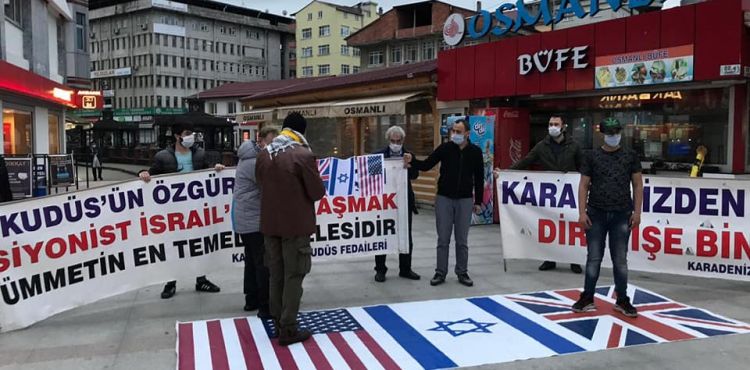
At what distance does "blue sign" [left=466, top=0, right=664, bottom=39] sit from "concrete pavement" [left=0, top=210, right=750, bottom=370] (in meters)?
4.99

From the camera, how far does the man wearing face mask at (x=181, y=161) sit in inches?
251

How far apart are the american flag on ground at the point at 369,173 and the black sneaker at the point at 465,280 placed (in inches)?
53.8

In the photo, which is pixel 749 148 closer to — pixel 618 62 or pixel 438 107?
pixel 618 62

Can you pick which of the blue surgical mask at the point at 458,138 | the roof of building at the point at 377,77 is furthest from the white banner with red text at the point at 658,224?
the roof of building at the point at 377,77

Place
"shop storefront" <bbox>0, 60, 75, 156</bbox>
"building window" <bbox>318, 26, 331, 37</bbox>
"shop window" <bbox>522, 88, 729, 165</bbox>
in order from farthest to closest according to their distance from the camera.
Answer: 1. "building window" <bbox>318, 26, 331, 37</bbox>
2. "shop storefront" <bbox>0, 60, 75, 156</bbox>
3. "shop window" <bbox>522, 88, 729, 165</bbox>

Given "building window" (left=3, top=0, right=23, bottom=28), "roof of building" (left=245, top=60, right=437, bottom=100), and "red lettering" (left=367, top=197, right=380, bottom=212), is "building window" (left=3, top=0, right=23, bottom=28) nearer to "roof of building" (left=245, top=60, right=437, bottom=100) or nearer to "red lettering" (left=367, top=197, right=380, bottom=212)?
"roof of building" (left=245, top=60, right=437, bottom=100)

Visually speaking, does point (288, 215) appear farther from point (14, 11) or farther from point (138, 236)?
point (14, 11)

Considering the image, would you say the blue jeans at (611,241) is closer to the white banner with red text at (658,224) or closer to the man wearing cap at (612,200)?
the man wearing cap at (612,200)

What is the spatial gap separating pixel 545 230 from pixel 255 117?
14641 mm

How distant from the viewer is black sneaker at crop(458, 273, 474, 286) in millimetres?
6611

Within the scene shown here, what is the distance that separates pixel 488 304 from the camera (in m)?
5.86

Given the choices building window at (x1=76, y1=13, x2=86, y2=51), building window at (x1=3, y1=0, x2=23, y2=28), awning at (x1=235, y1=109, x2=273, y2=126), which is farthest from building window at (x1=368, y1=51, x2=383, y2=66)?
building window at (x1=3, y1=0, x2=23, y2=28)

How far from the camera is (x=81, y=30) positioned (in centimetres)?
2888

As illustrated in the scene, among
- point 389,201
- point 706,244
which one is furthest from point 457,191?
point 706,244
